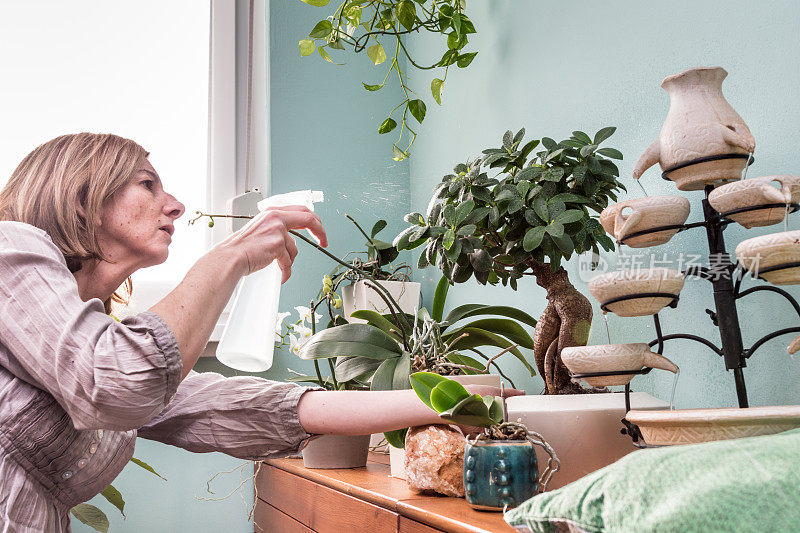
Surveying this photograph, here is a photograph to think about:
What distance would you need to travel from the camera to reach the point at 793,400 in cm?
85

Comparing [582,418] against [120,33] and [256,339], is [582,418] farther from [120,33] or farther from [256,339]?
[120,33]

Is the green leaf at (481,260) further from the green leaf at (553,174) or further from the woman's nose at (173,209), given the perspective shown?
the woman's nose at (173,209)

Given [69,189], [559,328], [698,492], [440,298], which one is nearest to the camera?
[698,492]

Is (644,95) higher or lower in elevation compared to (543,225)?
higher

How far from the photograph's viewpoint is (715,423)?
1.93 ft

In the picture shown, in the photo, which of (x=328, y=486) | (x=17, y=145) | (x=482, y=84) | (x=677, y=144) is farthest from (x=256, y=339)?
(x=17, y=145)

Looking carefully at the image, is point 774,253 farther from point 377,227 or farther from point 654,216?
point 377,227

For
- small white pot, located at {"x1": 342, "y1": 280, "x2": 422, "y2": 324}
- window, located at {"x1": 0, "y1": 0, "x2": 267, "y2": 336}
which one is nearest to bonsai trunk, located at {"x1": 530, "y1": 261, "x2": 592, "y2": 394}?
small white pot, located at {"x1": 342, "y1": 280, "x2": 422, "y2": 324}

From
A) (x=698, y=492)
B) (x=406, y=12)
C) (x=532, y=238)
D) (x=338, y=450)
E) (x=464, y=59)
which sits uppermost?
(x=406, y=12)

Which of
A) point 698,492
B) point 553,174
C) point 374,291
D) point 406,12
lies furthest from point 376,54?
point 698,492

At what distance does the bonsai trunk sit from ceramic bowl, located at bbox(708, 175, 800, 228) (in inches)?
13.0

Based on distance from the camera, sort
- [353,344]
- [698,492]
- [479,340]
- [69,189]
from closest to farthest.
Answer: [698,492]
[69,189]
[353,344]
[479,340]

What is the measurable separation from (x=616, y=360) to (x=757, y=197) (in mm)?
228

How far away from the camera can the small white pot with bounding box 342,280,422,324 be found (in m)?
1.55
